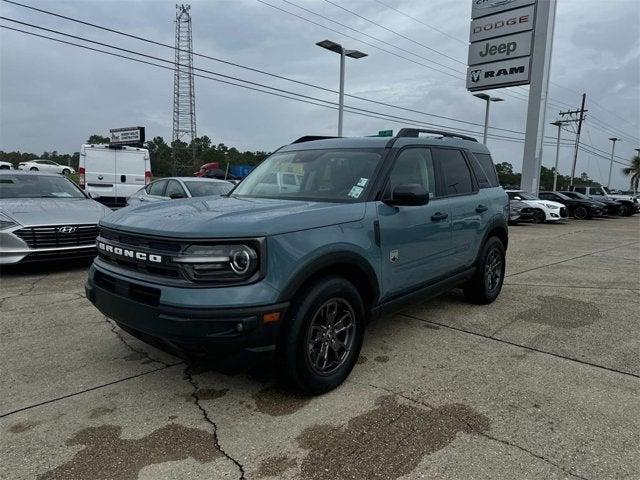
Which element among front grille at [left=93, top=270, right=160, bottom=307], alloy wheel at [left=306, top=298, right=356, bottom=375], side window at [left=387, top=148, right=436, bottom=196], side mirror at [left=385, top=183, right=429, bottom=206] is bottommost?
alloy wheel at [left=306, top=298, right=356, bottom=375]

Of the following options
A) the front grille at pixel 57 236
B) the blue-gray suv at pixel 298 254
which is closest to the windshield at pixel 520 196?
the blue-gray suv at pixel 298 254

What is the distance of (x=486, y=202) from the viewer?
527 centimetres

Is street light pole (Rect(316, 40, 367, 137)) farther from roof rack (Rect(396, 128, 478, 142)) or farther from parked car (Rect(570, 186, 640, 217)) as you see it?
parked car (Rect(570, 186, 640, 217))

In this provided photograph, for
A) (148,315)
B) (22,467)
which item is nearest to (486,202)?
(148,315)

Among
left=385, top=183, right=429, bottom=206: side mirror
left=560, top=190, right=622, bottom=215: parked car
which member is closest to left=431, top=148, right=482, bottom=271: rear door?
left=385, top=183, right=429, bottom=206: side mirror

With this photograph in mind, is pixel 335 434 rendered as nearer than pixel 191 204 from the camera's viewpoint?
Yes

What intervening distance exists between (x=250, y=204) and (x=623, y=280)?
664 cm

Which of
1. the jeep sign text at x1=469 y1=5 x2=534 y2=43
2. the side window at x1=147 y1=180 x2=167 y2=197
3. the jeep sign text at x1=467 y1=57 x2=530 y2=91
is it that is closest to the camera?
the side window at x1=147 y1=180 x2=167 y2=197

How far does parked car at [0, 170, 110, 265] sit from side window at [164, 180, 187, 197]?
2162 mm

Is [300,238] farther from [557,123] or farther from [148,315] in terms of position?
[557,123]

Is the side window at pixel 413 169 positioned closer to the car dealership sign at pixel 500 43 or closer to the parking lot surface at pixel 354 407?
the parking lot surface at pixel 354 407

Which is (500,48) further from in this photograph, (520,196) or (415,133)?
(415,133)

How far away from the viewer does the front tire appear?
2.96m

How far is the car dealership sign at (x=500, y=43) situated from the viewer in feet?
73.2
